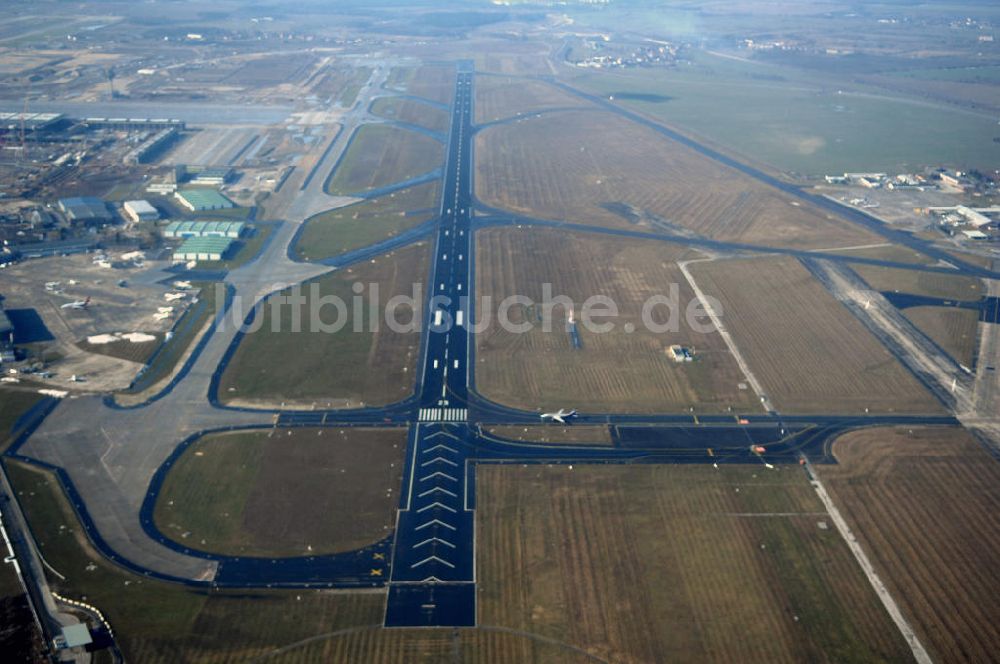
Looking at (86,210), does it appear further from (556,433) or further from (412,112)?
(412,112)

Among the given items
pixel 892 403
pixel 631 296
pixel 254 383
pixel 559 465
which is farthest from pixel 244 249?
pixel 892 403

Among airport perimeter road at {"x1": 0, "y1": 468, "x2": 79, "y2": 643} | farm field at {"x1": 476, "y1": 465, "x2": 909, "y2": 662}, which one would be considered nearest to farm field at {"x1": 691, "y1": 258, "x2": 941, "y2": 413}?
farm field at {"x1": 476, "y1": 465, "x2": 909, "y2": 662}

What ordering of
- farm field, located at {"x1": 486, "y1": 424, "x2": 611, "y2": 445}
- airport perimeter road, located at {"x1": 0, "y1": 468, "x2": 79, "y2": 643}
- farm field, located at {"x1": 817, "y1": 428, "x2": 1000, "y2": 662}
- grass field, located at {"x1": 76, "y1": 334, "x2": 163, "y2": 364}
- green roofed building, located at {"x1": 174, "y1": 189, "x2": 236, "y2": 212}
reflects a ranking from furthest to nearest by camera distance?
green roofed building, located at {"x1": 174, "y1": 189, "x2": 236, "y2": 212} → grass field, located at {"x1": 76, "y1": 334, "x2": 163, "y2": 364} → farm field, located at {"x1": 486, "y1": 424, "x2": 611, "y2": 445} → farm field, located at {"x1": 817, "y1": 428, "x2": 1000, "y2": 662} → airport perimeter road, located at {"x1": 0, "y1": 468, "x2": 79, "y2": 643}

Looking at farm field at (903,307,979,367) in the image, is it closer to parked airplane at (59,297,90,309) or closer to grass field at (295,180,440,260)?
grass field at (295,180,440,260)

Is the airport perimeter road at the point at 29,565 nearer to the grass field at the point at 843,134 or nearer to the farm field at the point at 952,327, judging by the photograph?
the farm field at the point at 952,327

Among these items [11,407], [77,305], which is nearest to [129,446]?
[11,407]

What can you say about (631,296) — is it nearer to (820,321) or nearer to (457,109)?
(820,321)
